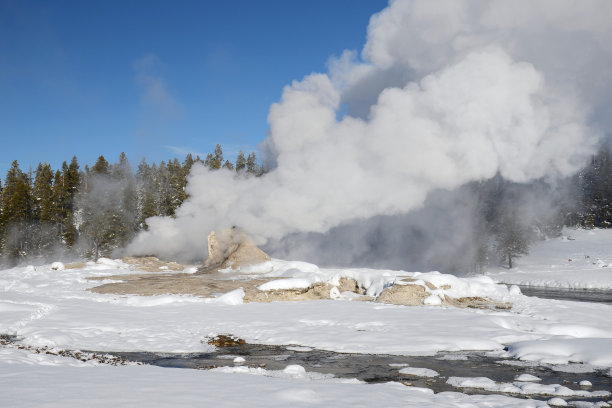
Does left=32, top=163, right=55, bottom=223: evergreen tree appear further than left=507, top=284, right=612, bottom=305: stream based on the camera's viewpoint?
Yes

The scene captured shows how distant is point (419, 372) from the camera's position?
12.0 metres

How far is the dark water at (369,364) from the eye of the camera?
11.3 m

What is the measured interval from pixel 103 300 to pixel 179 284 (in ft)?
19.0

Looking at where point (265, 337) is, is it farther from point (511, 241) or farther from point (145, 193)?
point (145, 193)

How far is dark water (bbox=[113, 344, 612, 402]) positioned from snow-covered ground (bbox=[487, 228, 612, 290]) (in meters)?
41.1

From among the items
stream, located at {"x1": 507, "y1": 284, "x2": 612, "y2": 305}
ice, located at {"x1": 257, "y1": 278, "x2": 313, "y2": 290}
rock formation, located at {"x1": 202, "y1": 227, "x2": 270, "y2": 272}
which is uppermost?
rock formation, located at {"x1": 202, "y1": 227, "x2": 270, "y2": 272}

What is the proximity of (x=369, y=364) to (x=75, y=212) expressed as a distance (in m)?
78.0

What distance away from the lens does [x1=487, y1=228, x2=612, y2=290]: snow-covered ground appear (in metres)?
49.6

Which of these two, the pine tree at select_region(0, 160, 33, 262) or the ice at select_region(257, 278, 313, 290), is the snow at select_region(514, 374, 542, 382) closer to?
the ice at select_region(257, 278, 313, 290)

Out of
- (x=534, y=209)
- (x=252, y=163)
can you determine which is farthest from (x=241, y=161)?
(x=534, y=209)

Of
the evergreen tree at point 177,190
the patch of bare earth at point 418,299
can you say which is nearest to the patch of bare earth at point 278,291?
the patch of bare earth at point 418,299

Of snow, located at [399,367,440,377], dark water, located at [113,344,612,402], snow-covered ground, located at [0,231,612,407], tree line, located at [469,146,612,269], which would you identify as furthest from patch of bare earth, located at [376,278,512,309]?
tree line, located at [469,146,612,269]

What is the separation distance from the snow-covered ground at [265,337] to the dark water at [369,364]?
25.4 inches

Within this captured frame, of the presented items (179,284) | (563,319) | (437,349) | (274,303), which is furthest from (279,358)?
(179,284)
